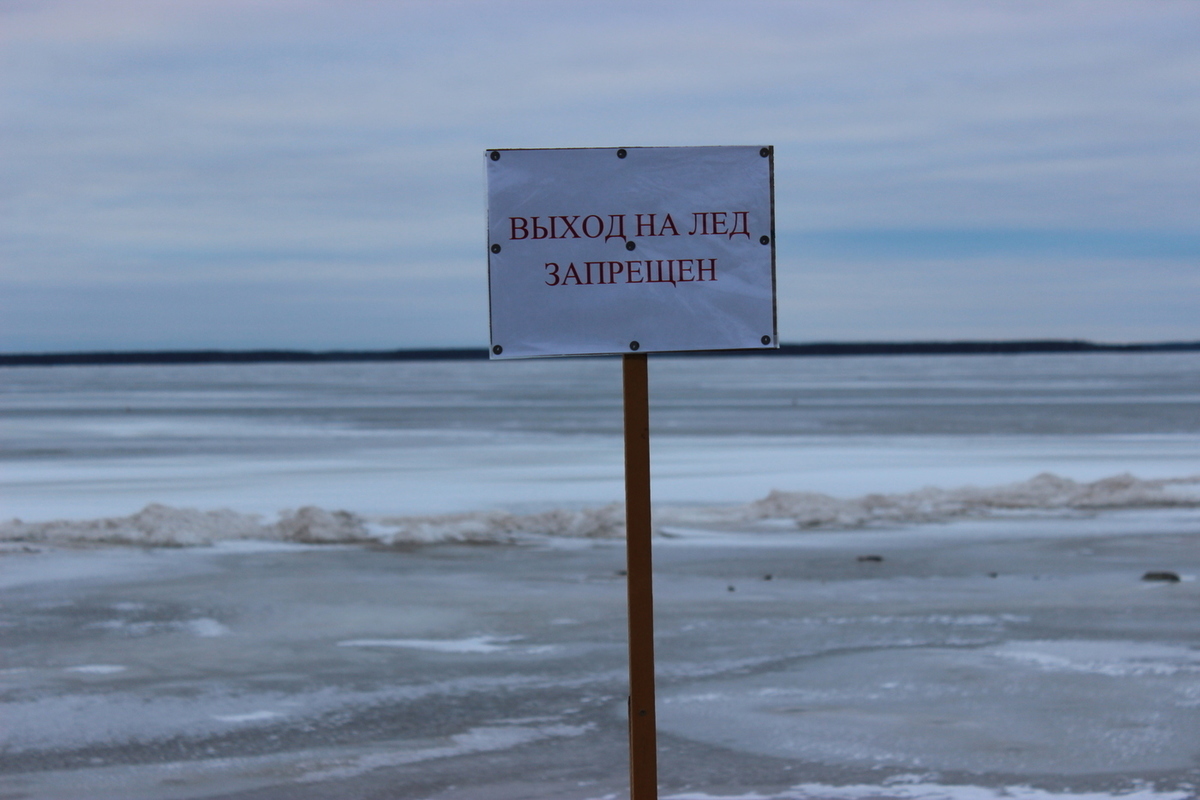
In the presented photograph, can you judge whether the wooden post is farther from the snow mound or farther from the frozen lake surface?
the snow mound

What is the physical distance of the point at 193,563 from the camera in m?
11.6

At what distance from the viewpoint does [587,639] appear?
26.9 ft

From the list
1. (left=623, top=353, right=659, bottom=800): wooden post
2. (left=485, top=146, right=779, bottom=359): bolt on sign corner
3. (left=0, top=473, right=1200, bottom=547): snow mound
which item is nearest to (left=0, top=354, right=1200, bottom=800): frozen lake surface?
(left=0, top=473, right=1200, bottom=547): snow mound

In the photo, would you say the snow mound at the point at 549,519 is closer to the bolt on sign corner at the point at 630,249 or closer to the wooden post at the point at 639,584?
the wooden post at the point at 639,584

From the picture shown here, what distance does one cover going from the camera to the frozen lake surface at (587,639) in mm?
5691

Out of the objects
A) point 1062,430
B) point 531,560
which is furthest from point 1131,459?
point 531,560

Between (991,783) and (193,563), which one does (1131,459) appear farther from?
(991,783)

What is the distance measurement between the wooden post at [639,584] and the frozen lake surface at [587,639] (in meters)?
1.40

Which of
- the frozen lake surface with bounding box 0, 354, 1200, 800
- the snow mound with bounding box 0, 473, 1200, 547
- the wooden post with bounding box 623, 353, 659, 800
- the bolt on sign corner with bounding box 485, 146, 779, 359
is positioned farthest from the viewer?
the snow mound with bounding box 0, 473, 1200, 547

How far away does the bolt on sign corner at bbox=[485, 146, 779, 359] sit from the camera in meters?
3.86

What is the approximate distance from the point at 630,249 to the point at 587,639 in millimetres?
4770

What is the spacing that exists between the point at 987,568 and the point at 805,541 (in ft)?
7.42

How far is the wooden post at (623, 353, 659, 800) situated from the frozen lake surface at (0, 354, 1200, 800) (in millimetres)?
1400

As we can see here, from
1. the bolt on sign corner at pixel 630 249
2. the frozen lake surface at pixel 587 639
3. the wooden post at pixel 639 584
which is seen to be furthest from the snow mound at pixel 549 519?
the bolt on sign corner at pixel 630 249
